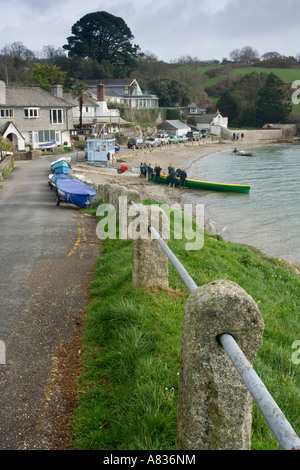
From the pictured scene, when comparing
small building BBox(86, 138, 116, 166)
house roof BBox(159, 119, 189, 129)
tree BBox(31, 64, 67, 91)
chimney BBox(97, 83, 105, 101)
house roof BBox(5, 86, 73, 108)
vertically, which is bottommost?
small building BBox(86, 138, 116, 166)

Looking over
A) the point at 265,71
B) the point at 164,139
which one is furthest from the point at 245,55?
the point at 164,139

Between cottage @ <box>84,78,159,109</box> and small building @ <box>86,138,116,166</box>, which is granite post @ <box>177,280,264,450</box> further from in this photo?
cottage @ <box>84,78,159,109</box>

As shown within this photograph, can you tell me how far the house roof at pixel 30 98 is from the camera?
54.3m

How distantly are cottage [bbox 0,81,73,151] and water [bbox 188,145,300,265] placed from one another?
18297 mm

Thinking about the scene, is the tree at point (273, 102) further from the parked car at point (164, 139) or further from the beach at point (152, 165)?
the parked car at point (164, 139)

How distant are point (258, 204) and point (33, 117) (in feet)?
113

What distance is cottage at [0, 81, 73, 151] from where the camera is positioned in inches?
2100

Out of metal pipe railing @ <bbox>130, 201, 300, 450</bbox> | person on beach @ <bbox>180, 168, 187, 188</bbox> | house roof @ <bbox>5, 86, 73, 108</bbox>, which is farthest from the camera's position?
house roof @ <bbox>5, 86, 73, 108</bbox>

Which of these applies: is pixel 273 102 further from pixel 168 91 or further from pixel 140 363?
pixel 140 363

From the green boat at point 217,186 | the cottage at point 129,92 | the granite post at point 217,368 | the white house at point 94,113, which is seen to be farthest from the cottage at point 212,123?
the granite post at point 217,368

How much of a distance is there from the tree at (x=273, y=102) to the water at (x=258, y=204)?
155 ft

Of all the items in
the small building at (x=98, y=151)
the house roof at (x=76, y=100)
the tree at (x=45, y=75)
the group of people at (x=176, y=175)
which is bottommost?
the group of people at (x=176, y=175)

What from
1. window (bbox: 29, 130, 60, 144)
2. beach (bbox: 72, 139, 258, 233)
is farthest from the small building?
window (bbox: 29, 130, 60, 144)

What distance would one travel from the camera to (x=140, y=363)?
5102 mm
